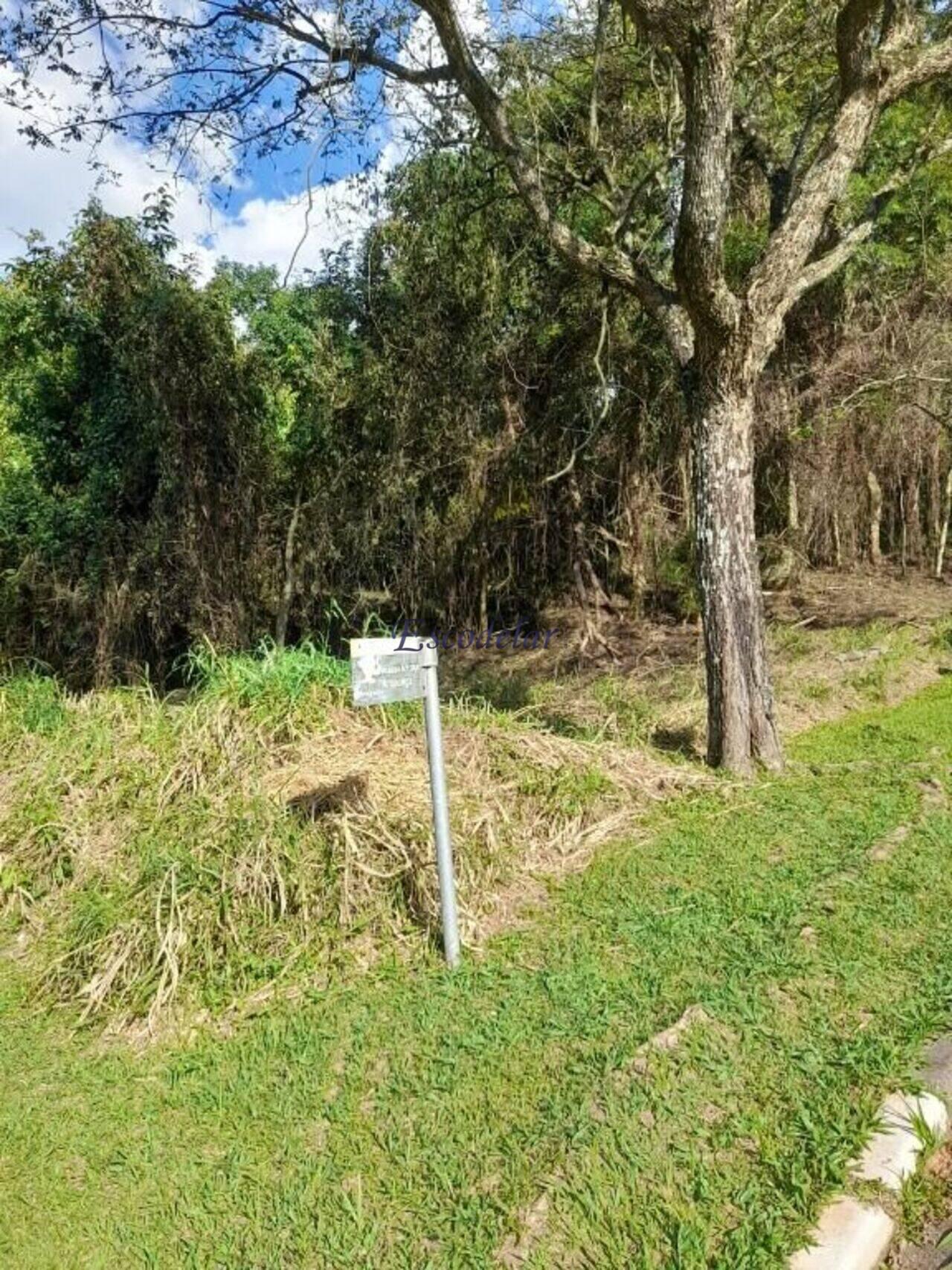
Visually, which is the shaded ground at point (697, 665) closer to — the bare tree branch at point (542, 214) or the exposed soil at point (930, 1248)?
the bare tree branch at point (542, 214)

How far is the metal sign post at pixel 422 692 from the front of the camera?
8.80 feet

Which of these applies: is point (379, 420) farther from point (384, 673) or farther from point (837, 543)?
point (384, 673)

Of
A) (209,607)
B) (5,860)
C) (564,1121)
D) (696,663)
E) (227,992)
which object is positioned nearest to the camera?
(564,1121)

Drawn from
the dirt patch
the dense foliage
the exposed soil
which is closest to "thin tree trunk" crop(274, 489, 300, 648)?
the dense foliage

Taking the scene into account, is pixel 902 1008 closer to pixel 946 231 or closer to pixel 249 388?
pixel 249 388

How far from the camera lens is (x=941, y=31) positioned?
638 cm

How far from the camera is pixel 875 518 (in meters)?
10.5

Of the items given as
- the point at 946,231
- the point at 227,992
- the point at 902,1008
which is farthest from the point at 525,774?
the point at 946,231

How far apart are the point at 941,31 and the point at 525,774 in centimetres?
647

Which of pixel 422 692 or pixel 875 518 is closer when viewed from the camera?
pixel 422 692

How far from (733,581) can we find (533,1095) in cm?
299

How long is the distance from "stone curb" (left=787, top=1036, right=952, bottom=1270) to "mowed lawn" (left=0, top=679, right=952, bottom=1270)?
4 cm

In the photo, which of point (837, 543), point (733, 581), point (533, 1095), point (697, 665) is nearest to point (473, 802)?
point (533, 1095)

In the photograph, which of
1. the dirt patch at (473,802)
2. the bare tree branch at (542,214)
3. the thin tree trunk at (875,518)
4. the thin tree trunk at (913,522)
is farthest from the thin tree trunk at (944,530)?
the dirt patch at (473,802)
